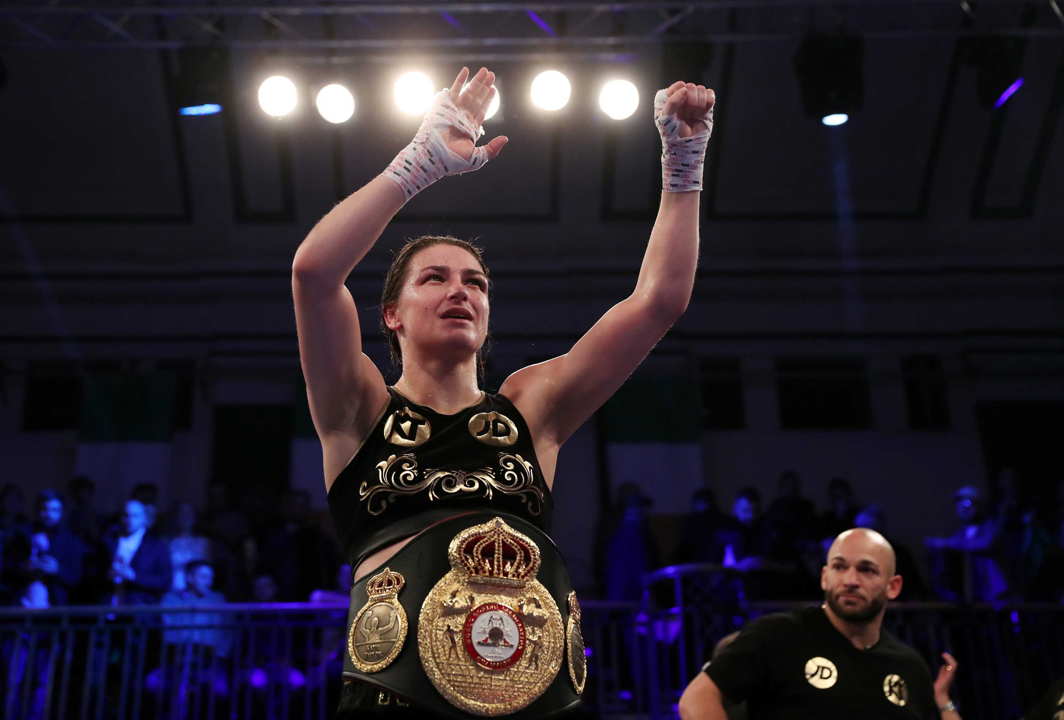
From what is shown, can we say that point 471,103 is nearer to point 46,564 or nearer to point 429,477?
point 429,477

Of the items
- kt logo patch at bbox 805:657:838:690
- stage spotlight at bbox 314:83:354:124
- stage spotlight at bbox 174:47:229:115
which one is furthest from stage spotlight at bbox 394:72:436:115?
kt logo patch at bbox 805:657:838:690

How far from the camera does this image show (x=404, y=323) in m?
2.11

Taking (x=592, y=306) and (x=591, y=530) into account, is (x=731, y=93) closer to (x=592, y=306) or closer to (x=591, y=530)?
(x=592, y=306)

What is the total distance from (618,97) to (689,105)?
6497mm

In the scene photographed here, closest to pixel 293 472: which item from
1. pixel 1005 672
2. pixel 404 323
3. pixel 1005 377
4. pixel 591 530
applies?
pixel 591 530

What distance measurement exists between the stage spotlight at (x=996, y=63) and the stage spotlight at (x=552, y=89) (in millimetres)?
3148

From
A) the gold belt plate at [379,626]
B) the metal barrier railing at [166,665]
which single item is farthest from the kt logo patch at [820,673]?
the metal barrier railing at [166,665]

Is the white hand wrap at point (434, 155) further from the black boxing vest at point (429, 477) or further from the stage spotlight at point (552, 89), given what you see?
the stage spotlight at point (552, 89)

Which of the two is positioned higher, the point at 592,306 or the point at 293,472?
the point at 592,306

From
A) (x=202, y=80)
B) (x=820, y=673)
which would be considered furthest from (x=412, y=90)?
(x=820, y=673)

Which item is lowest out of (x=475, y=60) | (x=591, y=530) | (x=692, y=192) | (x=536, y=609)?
(x=536, y=609)

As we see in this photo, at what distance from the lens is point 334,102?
333 inches

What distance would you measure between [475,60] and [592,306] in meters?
3.32

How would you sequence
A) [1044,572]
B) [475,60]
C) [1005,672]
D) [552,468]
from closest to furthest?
[552,468], [1005,672], [1044,572], [475,60]
